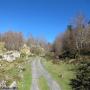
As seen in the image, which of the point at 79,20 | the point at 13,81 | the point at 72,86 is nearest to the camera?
the point at 72,86

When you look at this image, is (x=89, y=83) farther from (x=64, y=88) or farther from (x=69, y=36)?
(x=69, y=36)

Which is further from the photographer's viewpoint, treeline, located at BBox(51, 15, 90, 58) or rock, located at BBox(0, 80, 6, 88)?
treeline, located at BBox(51, 15, 90, 58)

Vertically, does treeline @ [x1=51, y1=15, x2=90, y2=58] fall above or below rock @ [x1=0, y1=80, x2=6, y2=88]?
above

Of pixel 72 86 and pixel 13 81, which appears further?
pixel 13 81

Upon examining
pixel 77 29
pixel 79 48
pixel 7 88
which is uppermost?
pixel 77 29

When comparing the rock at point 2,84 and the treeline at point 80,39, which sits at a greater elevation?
the treeline at point 80,39

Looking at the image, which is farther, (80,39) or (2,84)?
(80,39)

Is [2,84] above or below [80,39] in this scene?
below

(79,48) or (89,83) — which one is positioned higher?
(79,48)

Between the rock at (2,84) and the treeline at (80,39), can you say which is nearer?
the rock at (2,84)

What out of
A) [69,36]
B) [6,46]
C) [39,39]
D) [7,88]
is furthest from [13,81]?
[39,39]

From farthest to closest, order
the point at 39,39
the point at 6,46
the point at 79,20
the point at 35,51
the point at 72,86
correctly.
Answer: the point at 39,39 → the point at 35,51 → the point at 6,46 → the point at 79,20 → the point at 72,86

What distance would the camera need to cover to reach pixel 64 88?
101 ft

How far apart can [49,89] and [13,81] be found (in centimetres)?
796
